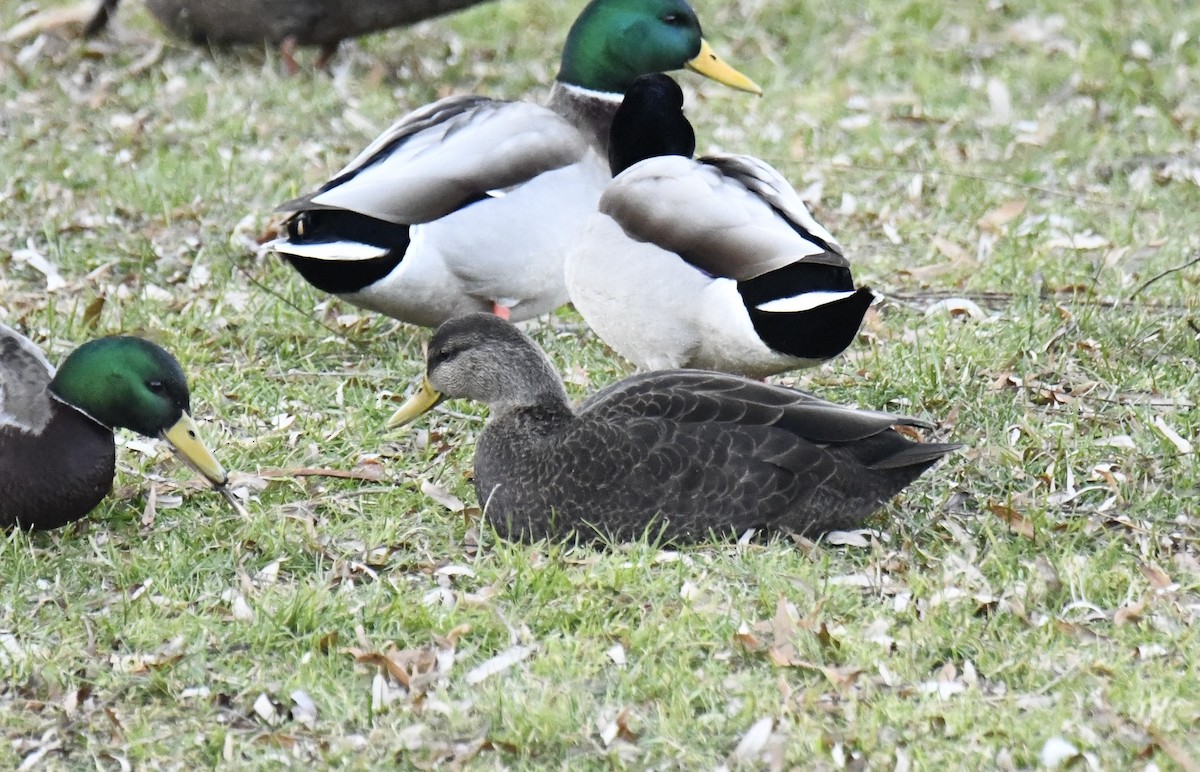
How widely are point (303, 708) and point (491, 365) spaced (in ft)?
3.81

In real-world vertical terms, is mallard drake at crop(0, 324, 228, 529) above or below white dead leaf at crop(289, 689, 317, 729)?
above

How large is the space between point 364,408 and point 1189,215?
354cm

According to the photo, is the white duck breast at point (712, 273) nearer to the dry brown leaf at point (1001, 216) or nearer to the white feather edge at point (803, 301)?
the white feather edge at point (803, 301)

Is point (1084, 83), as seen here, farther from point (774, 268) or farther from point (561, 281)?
point (774, 268)

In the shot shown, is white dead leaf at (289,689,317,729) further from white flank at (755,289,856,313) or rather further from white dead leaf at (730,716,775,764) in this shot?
white flank at (755,289,856,313)

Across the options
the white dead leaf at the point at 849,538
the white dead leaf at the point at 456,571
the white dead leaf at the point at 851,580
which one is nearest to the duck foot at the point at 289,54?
the white dead leaf at the point at 456,571

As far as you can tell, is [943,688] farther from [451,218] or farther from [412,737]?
[451,218]

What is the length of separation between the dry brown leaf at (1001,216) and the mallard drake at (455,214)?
5.92 feet

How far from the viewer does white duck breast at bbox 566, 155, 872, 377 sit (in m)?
4.21

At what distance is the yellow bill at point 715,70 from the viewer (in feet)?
19.7

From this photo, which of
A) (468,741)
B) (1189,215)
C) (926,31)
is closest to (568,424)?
(468,741)

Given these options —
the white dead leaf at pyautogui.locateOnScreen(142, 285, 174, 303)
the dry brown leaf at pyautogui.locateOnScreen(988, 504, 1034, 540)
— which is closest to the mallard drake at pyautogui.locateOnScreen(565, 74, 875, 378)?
the dry brown leaf at pyautogui.locateOnScreen(988, 504, 1034, 540)

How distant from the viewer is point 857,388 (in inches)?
195

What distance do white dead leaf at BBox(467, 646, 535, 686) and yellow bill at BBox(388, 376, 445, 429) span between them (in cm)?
103
